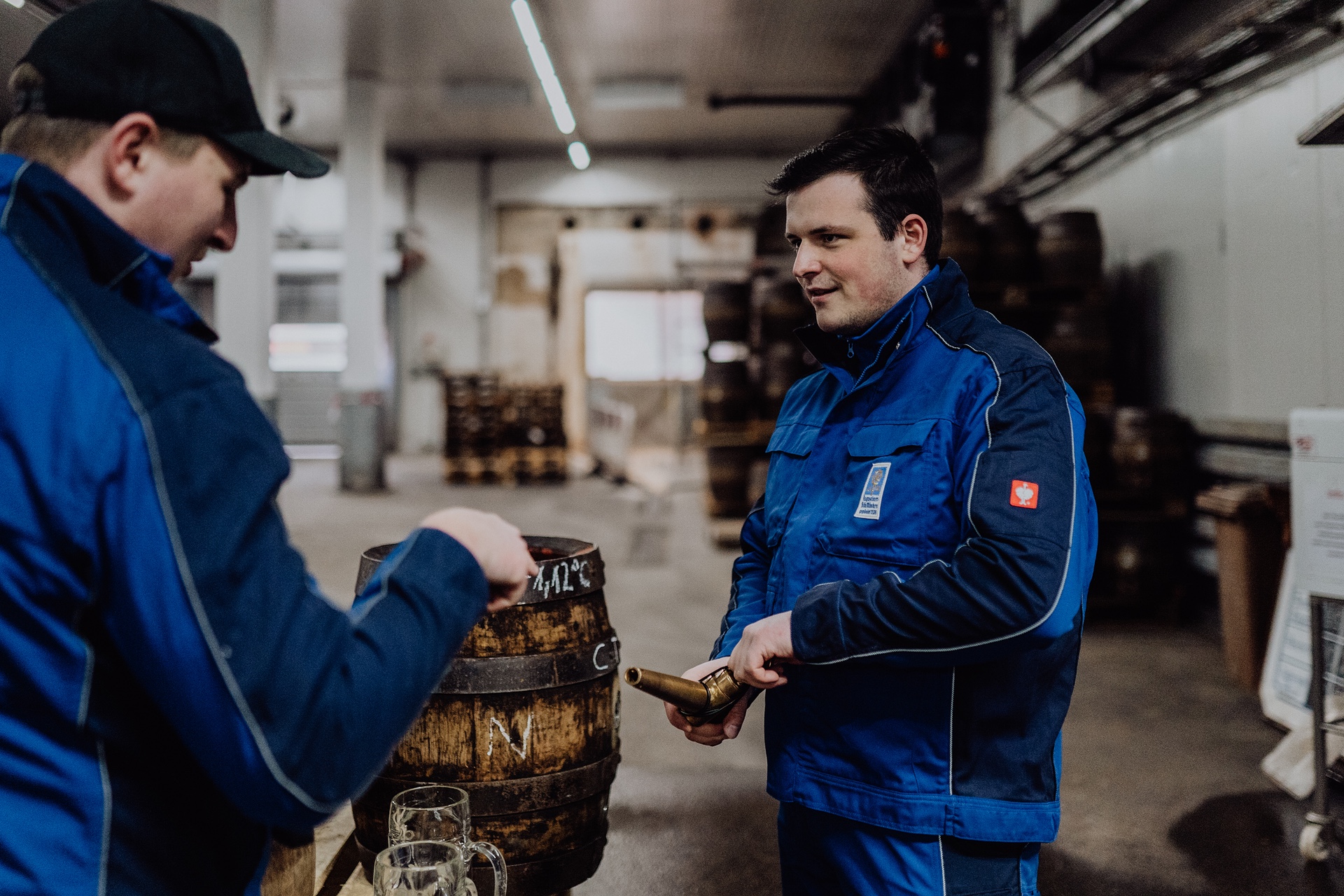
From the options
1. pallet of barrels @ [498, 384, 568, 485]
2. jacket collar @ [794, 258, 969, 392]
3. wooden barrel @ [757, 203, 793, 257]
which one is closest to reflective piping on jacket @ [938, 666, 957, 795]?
jacket collar @ [794, 258, 969, 392]

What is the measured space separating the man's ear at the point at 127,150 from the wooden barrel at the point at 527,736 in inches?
48.2

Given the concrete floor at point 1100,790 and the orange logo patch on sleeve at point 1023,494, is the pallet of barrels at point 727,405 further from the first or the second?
the orange logo patch on sleeve at point 1023,494

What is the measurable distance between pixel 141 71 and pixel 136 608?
62 cm

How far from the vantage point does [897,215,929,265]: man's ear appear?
1892 mm

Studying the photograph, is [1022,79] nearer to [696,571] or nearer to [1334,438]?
[696,571]

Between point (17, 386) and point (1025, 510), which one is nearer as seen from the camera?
point (17, 386)

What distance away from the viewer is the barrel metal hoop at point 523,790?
213cm

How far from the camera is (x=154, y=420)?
0.93 metres

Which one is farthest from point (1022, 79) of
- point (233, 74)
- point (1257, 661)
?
point (233, 74)

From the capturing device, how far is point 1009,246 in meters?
7.62

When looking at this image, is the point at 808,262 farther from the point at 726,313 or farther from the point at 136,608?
the point at 726,313

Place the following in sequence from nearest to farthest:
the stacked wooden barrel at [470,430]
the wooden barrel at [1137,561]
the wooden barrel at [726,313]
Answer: the wooden barrel at [1137,561] → the wooden barrel at [726,313] → the stacked wooden barrel at [470,430]

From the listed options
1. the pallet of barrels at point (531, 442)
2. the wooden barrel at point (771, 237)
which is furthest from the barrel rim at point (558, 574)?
the pallet of barrels at point (531, 442)

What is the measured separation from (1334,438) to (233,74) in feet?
12.3
